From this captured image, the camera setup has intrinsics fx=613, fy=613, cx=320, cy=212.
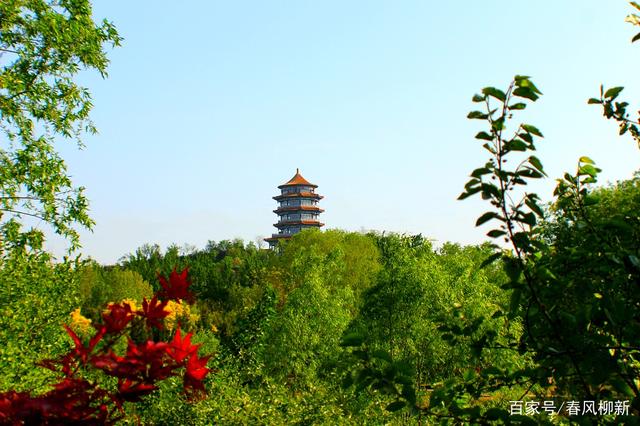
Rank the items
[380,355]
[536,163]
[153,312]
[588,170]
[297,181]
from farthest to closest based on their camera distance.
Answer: [297,181], [588,170], [153,312], [380,355], [536,163]

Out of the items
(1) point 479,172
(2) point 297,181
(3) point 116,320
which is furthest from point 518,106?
(2) point 297,181

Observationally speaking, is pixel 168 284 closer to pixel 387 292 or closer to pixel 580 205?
pixel 580 205

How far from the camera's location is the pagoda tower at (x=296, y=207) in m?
80.5

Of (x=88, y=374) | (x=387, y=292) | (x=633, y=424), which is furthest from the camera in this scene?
(x=387, y=292)

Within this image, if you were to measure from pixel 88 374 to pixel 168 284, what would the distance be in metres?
10.3

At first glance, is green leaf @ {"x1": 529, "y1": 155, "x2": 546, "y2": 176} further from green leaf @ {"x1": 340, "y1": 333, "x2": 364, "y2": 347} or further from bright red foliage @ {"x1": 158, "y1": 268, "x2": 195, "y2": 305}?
bright red foliage @ {"x1": 158, "y1": 268, "x2": 195, "y2": 305}

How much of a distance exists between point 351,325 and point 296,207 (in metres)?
66.5

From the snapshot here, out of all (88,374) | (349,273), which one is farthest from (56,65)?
(349,273)

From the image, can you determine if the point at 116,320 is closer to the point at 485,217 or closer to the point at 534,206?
the point at 485,217

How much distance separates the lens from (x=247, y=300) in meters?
35.7

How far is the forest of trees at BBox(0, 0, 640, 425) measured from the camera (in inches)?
98.4

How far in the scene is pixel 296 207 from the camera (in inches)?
3187

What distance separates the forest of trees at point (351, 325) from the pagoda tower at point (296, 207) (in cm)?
4978

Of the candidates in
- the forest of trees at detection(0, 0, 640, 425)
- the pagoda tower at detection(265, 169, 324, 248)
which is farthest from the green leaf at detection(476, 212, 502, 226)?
the pagoda tower at detection(265, 169, 324, 248)
